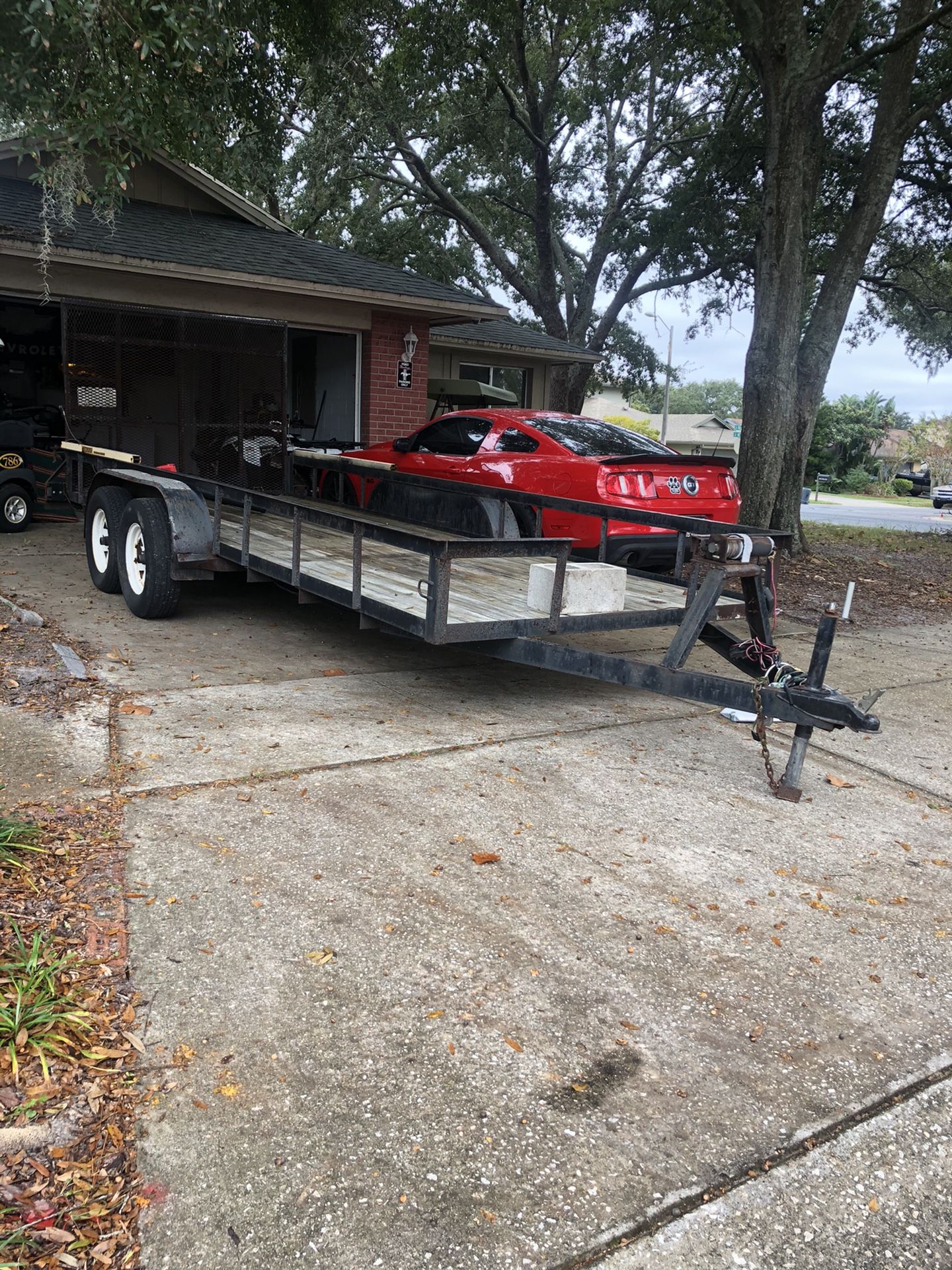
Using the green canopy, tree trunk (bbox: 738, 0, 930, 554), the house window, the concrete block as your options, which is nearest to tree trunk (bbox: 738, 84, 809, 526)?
tree trunk (bbox: 738, 0, 930, 554)

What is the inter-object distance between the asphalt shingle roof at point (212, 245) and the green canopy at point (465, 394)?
151 inches

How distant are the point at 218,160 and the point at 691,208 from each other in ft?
40.0

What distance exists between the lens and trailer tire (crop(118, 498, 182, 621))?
7.04 metres

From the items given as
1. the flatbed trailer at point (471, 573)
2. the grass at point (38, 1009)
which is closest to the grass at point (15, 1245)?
the grass at point (38, 1009)

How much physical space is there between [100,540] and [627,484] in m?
4.44

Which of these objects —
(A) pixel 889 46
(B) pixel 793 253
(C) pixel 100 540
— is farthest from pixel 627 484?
(A) pixel 889 46

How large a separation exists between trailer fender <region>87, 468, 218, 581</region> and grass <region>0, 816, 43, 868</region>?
3.35m

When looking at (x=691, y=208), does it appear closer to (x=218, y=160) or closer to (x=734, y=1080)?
(x=218, y=160)

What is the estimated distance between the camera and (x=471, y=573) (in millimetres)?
7082

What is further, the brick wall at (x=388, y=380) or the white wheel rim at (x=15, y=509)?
the brick wall at (x=388, y=380)

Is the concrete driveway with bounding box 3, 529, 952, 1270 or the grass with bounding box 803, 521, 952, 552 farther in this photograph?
the grass with bounding box 803, 521, 952, 552

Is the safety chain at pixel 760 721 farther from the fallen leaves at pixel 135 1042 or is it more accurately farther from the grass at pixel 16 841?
the grass at pixel 16 841

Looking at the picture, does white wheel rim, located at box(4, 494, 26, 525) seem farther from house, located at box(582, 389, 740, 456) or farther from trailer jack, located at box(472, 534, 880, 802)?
house, located at box(582, 389, 740, 456)

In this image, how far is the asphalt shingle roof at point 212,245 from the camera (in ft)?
35.9
